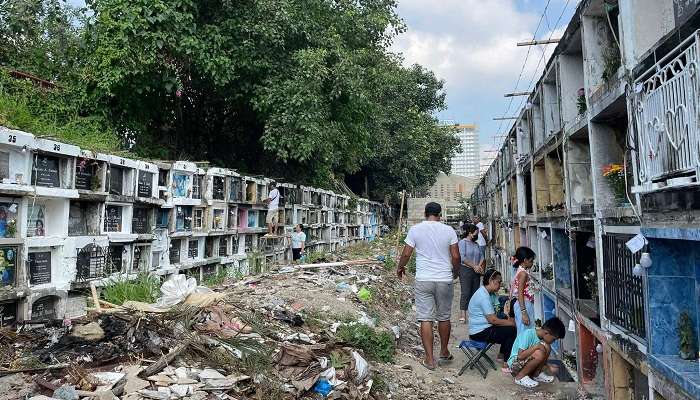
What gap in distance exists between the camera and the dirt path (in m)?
5.22

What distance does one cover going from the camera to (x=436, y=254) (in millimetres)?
5734

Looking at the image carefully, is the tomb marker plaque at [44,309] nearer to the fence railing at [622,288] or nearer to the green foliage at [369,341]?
the green foliage at [369,341]

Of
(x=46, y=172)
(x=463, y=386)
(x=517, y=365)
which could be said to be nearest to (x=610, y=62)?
(x=517, y=365)

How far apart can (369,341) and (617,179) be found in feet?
9.91

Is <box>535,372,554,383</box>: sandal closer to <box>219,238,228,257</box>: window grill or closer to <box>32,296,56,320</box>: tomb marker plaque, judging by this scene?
<box>32,296,56,320</box>: tomb marker plaque

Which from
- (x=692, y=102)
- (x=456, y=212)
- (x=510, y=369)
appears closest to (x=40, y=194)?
(x=510, y=369)

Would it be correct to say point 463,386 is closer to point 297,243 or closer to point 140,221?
point 140,221

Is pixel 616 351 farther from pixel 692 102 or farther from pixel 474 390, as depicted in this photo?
pixel 692 102

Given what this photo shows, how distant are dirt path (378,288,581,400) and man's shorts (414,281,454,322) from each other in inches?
24.0

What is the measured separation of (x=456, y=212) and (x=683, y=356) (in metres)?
40.8

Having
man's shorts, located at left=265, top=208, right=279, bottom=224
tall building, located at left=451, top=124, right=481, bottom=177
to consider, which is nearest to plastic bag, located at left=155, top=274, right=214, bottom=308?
man's shorts, located at left=265, top=208, right=279, bottom=224

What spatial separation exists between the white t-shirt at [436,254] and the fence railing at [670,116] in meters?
2.36

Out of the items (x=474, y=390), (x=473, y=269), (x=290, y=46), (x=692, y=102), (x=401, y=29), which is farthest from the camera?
(x=401, y=29)

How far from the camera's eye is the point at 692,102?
284cm
